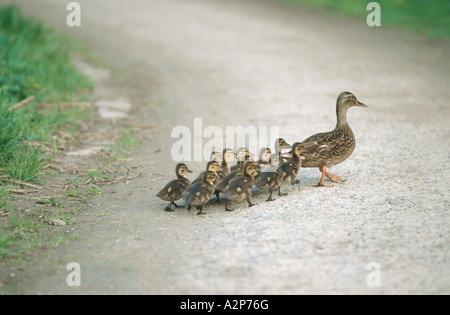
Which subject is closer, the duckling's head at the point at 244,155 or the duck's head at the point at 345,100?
the duckling's head at the point at 244,155

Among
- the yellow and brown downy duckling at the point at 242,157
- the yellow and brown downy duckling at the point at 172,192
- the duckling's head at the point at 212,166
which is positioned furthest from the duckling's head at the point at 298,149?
the yellow and brown downy duckling at the point at 172,192

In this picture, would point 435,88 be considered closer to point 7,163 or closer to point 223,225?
point 223,225

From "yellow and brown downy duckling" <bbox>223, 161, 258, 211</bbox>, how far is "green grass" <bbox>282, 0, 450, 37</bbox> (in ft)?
33.8


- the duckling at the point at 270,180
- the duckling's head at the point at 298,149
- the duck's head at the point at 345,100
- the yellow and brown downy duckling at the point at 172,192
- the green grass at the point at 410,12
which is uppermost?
the green grass at the point at 410,12

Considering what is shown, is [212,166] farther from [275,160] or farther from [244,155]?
[275,160]

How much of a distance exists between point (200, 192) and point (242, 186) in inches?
18.1

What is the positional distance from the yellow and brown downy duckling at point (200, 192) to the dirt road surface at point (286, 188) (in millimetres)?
183

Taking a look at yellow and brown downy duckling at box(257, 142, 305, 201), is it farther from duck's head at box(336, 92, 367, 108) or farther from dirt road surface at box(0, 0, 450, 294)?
duck's head at box(336, 92, 367, 108)

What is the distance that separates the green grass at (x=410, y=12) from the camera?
1485cm

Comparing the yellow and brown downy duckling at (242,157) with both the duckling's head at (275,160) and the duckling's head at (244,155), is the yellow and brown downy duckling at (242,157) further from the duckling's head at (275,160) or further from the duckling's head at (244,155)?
the duckling's head at (275,160)

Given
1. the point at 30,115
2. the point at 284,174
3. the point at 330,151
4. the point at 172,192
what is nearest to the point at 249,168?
the point at 284,174

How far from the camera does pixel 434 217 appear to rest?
523 cm

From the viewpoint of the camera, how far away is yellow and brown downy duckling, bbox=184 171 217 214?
5.74 m

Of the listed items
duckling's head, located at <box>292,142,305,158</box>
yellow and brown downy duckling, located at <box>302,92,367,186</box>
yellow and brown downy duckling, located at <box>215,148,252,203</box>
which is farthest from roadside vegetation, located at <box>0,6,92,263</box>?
yellow and brown downy duckling, located at <box>302,92,367,186</box>
